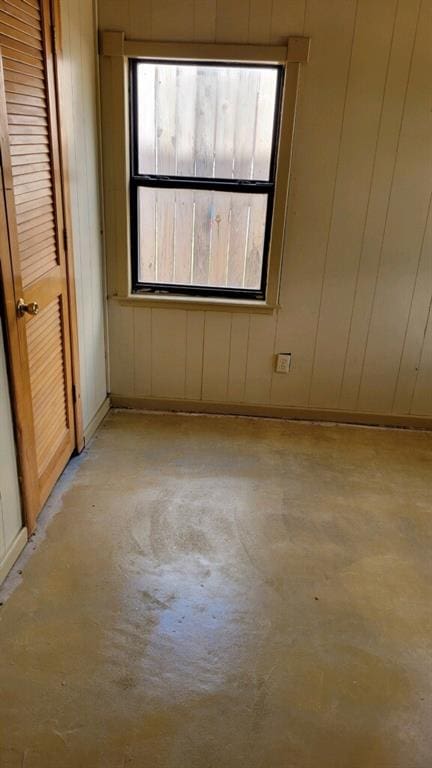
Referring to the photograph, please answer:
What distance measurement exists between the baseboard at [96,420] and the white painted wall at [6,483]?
86 centimetres

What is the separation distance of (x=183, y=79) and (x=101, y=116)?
1.50 feet

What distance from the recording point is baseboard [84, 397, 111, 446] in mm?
2834

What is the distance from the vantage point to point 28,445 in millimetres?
2002

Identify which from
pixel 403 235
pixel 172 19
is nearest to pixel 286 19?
pixel 172 19

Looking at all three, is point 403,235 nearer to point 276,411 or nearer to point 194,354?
point 276,411

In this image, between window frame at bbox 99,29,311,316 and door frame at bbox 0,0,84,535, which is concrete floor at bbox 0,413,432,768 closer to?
door frame at bbox 0,0,84,535

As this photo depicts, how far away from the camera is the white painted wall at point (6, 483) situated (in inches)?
70.6

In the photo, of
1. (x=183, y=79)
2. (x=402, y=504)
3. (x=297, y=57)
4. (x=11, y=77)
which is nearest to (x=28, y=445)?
(x=11, y=77)

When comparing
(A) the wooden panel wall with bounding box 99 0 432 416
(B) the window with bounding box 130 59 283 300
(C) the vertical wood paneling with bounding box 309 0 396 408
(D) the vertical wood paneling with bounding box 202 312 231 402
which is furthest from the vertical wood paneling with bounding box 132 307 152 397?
(C) the vertical wood paneling with bounding box 309 0 396 408

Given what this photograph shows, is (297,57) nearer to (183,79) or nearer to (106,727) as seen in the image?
(183,79)

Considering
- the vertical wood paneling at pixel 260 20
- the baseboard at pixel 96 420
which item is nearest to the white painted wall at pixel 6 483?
the baseboard at pixel 96 420

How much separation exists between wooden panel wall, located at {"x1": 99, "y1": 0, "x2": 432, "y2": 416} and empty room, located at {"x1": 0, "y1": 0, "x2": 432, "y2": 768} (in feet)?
0.04

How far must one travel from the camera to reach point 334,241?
9.32 ft

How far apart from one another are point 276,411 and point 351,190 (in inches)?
52.8
